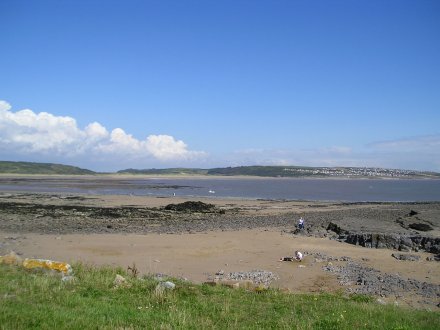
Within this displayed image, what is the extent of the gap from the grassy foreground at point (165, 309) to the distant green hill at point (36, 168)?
161 metres

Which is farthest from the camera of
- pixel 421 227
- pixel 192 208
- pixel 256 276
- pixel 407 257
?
pixel 192 208

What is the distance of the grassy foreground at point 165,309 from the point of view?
21.9 feet

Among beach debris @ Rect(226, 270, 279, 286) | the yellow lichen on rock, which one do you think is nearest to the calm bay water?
beach debris @ Rect(226, 270, 279, 286)

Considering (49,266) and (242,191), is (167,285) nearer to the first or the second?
(49,266)

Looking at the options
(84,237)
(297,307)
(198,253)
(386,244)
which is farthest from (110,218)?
(297,307)

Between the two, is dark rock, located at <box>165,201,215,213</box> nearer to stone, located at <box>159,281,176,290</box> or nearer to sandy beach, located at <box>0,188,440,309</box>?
sandy beach, located at <box>0,188,440,309</box>

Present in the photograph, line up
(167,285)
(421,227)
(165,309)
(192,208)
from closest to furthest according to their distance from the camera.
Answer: (165,309), (167,285), (421,227), (192,208)

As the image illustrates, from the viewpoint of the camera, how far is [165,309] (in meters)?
7.82

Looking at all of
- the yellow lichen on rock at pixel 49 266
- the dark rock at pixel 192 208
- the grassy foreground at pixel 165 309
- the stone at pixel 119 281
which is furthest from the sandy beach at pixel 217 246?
the yellow lichen on rock at pixel 49 266

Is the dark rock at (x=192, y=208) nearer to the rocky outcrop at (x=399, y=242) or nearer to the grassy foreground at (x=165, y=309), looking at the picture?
the rocky outcrop at (x=399, y=242)

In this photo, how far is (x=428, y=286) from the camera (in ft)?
44.1

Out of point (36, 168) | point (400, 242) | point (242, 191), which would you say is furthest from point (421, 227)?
point (36, 168)

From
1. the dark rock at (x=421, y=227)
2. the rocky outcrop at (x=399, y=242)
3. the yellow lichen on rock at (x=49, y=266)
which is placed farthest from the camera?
the dark rock at (x=421, y=227)

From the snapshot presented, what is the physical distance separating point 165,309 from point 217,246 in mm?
13458
